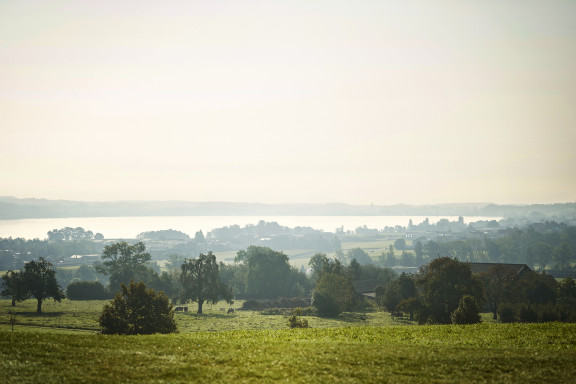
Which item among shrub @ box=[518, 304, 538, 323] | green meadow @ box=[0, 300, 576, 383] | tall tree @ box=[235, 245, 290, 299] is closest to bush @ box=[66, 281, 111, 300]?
tall tree @ box=[235, 245, 290, 299]

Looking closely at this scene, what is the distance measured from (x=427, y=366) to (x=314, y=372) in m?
6.43

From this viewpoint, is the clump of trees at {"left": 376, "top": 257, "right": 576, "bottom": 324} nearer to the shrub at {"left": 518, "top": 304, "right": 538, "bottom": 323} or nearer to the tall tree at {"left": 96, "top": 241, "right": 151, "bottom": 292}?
the shrub at {"left": 518, "top": 304, "right": 538, "bottom": 323}

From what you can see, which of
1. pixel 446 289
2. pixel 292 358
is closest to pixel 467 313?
pixel 446 289

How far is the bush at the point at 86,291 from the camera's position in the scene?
105438 mm

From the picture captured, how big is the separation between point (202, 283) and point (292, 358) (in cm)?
7561

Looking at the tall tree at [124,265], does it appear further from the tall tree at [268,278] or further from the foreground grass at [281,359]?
the foreground grass at [281,359]

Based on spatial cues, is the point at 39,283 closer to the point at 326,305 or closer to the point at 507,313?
the point at 326,305

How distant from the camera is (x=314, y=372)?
20391 mm

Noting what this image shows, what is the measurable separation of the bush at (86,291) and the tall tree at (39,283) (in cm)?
2762

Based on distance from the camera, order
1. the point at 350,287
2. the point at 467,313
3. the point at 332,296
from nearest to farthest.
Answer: the point at 467,313
the point at 332,296
the point at 350,287

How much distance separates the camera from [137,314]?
4150cm

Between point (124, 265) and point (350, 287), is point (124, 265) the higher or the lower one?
the higher one

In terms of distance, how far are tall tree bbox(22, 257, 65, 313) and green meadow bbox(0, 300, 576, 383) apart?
61378 mm

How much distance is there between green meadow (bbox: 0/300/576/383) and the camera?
1939cm
